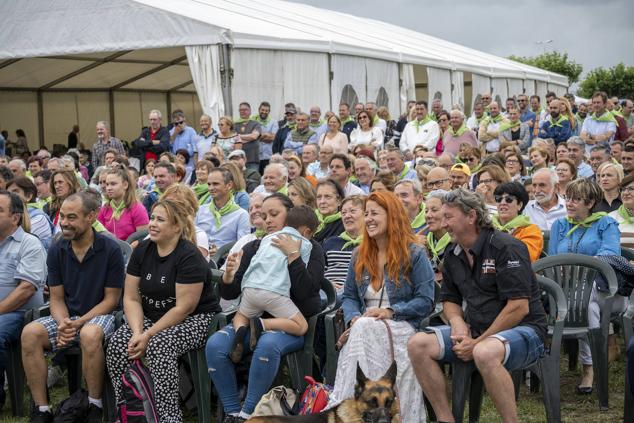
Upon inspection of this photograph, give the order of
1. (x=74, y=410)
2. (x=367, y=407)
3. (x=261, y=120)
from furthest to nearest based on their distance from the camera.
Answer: (x=261, y=120) < (x=74, y=410) < (x=367, y=407)

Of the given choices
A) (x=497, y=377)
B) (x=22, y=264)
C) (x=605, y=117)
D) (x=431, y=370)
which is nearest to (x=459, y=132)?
(x=605, y=117)

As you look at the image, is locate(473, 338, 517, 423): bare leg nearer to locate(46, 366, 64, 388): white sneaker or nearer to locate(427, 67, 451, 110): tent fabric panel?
locate(46, 366, 64, 388): white sneaker

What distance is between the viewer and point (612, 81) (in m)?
66.0

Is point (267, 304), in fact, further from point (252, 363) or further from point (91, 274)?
point (91, 274)

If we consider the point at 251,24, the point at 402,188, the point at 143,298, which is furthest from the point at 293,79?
the point at 143,298

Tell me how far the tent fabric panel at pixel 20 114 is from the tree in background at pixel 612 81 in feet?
170

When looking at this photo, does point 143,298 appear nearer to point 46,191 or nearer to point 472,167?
point 46,191

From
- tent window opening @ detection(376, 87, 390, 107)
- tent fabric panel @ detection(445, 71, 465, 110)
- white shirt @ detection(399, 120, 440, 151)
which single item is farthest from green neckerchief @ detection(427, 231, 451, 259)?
tent fabric panel @ detection(445, 71, 465, 110)

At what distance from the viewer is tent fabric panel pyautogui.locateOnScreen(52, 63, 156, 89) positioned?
2031 centimetres

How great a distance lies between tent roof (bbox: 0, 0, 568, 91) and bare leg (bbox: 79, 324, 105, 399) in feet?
32.5

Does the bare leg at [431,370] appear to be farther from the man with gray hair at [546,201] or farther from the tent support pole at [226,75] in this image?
the tent support pole at [226,75]

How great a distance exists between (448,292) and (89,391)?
2261mm

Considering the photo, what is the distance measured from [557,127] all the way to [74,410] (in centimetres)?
996

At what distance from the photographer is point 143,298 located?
17.6 feet
